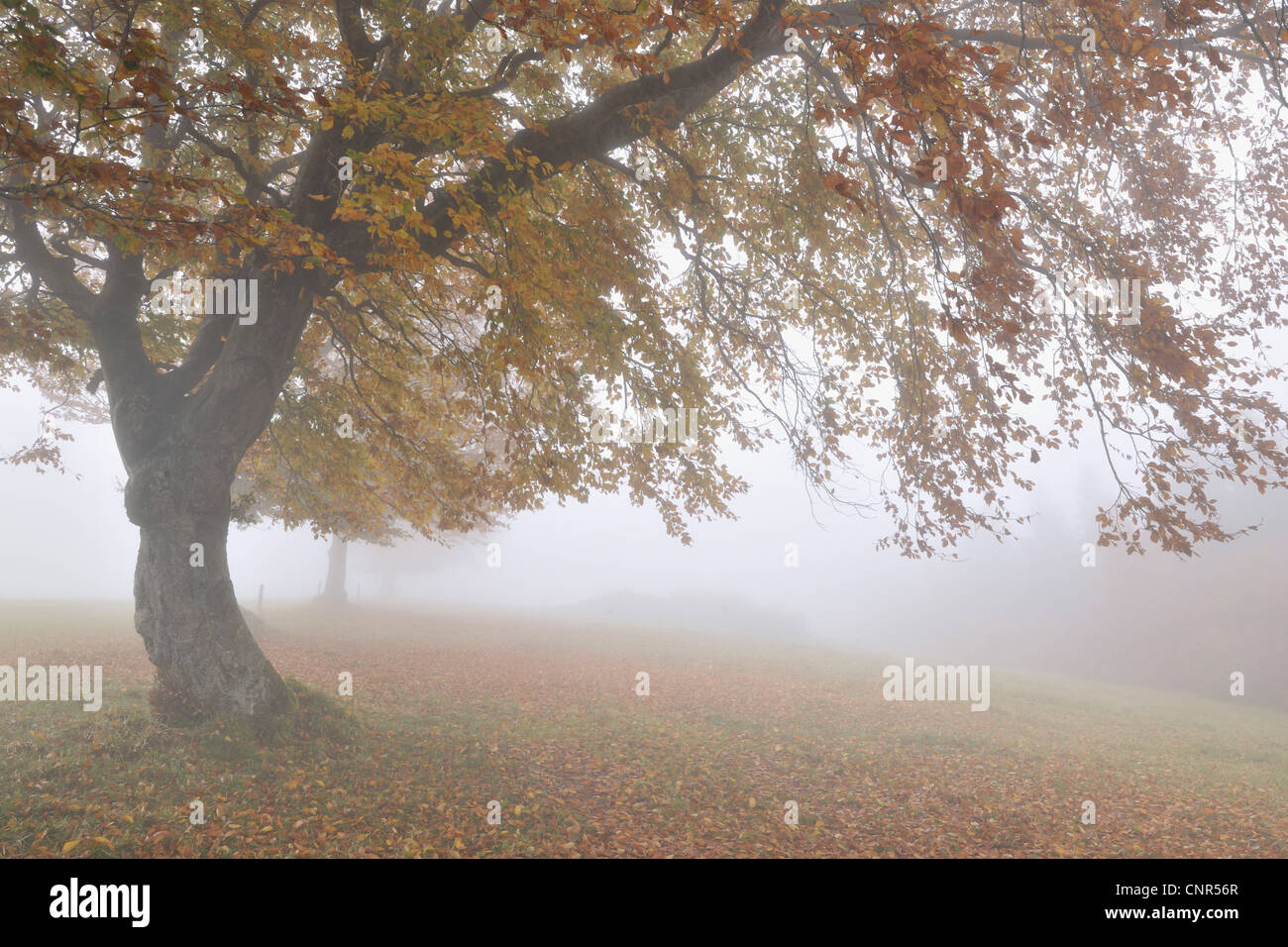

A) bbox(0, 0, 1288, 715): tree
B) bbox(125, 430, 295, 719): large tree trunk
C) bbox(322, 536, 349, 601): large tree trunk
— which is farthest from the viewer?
bbox(322, 536, 349, 601): large tree trunk

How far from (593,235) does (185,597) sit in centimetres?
705

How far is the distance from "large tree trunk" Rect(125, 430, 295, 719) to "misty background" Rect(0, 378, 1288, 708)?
7.49 meters

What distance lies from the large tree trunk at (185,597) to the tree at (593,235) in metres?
0.04

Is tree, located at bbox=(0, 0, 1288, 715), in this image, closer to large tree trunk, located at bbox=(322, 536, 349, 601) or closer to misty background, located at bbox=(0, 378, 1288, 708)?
misty background, located at bbox=(0, 378, 1288, 708)

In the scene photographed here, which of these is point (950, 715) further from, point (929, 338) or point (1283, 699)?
point (1283, 699)

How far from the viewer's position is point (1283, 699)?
76.8ft

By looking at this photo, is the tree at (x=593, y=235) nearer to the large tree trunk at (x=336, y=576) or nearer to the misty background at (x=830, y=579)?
the misty background at (x=830, y=579)

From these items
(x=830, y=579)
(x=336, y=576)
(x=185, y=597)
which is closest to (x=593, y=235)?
(x=185, y=597)

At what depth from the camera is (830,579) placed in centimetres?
6688

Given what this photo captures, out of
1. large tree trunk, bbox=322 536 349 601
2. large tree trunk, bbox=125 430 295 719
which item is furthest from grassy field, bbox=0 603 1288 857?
large tree trunk, bbox=322 536 349 601

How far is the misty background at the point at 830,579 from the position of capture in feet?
99.0

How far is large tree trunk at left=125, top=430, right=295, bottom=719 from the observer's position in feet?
24.2

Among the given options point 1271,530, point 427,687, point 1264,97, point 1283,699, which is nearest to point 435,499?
point 427,687

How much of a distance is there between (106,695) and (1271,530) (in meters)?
46.7
